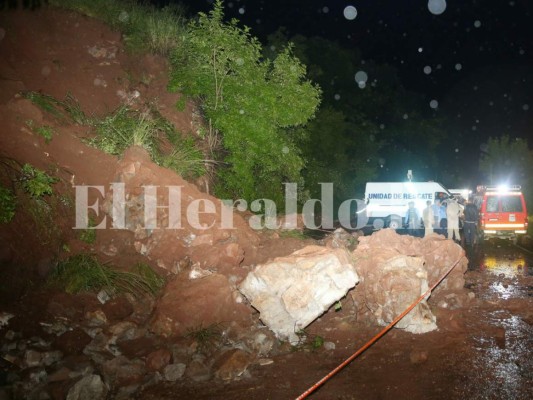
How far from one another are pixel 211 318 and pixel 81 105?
270 inches

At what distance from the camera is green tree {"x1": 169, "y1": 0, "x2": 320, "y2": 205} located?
10.8 m

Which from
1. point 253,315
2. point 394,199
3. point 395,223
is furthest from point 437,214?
point 253,315

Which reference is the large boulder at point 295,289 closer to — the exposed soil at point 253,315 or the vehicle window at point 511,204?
the exposed soil at point 253,315

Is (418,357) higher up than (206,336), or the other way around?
(206,336)

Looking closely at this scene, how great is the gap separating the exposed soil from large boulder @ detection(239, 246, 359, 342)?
466 mm

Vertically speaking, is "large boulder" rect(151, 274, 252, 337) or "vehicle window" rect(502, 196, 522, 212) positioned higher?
"vehicle window" rect(502, 196, 522, 212)

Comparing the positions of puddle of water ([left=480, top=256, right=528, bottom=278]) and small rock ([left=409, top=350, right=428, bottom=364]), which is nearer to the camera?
small rock ([left=409, top=350, right=428, bottom=364])

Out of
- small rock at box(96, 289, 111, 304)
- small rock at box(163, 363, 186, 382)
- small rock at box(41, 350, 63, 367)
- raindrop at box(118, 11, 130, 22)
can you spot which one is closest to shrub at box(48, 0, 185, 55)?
raindrop at box(118, 11, 130, 22)

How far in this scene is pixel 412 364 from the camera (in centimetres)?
582

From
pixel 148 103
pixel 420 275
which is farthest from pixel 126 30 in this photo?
pixel 420 275

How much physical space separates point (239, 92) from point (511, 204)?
11335 millimetres

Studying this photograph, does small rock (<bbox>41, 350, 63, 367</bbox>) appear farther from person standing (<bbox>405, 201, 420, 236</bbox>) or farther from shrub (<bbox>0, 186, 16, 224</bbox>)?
person standing (<bbox>405, 201, 420, 236</bbox>)

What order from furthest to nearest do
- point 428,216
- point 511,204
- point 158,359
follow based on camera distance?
point 511,204 < point 428,216 < point 158,359

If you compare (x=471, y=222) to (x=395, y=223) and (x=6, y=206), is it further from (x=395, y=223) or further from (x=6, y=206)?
(x=6, y=206)
